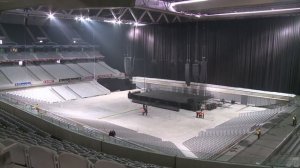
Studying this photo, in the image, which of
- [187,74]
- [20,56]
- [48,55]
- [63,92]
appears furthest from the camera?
[48,55]

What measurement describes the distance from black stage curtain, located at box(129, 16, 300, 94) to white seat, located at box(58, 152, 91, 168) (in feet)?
72.3

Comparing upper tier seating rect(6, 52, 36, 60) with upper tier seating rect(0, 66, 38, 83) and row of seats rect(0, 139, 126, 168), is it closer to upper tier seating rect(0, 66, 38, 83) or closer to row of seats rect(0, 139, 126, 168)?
upper tier seating rect(0, 66, 38, 83)

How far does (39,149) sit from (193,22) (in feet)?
84.4

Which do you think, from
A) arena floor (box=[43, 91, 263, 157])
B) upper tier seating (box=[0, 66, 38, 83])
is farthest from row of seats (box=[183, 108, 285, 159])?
upper tier seating (box=[0, 66, 38, 83])

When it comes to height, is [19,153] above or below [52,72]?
below

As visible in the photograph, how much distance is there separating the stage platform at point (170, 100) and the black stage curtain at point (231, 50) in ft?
15.0

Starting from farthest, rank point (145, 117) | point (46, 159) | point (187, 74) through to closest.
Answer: point (187, 74) → point (145, 117) → point (46, 159)

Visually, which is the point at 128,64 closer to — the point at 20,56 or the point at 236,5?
the point at 20,56

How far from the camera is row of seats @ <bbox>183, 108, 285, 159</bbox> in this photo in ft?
42.2

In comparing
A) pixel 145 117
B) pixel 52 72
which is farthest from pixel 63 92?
pixel 145 117

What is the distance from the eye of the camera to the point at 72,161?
5117mm

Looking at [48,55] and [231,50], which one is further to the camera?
[48,55]

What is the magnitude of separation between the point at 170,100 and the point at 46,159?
1904cm

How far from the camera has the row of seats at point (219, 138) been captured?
1286cm
